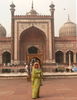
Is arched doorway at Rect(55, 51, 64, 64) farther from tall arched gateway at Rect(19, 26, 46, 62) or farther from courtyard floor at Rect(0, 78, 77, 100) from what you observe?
courtyard floor at Rect(0, 78, 77, 100)

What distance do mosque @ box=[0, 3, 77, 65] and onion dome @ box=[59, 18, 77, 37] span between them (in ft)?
15.4

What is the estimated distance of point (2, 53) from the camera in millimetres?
30016

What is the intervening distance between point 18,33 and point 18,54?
240 cm

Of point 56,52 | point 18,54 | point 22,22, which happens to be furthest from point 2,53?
point 56,52

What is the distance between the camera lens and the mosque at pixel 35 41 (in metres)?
28.8

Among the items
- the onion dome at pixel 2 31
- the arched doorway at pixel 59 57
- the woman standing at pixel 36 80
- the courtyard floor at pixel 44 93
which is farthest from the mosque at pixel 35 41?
the woman standing at pixel 36 80

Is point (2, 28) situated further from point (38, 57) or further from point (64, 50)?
point (38, 57)

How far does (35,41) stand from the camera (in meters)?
Answer: 31.0

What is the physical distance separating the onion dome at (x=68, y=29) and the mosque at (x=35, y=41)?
469cm

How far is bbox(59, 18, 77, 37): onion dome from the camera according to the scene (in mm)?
35584

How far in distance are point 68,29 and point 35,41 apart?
22.3 ft

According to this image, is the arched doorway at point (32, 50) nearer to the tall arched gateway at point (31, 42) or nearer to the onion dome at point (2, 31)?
the tall arched gateway at point (31, 42)

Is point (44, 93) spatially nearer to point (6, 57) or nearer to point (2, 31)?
point (6, 57)

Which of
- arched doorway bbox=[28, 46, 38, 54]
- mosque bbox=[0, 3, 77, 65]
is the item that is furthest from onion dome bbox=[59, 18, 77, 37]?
arched doorway bbox=[28, 46, 38, 54]
